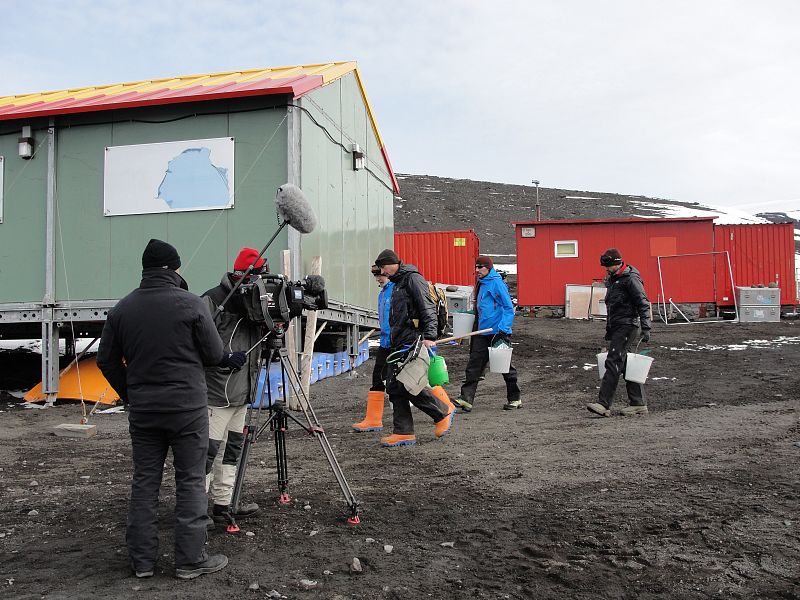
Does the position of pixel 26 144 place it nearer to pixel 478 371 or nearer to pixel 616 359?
pixel 478 371

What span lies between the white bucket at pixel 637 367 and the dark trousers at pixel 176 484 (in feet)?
18.7

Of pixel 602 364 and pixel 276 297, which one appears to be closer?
pixel 276 297

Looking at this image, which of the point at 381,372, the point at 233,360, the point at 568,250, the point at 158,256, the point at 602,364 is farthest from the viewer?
the point at 568,250

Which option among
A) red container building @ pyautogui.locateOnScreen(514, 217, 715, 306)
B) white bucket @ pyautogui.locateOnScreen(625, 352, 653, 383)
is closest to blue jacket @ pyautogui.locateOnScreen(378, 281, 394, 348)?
white bucket @ pyautogui.locateOnScreen(625, 352, 653, 383)

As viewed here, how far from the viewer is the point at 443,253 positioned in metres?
24.3

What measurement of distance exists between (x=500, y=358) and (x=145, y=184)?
579 centimetres

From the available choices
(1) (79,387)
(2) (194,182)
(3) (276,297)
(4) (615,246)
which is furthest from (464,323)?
(4) (615,246)

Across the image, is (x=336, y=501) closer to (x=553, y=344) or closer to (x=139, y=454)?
(x=139, y=454)

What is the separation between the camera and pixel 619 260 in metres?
8.47

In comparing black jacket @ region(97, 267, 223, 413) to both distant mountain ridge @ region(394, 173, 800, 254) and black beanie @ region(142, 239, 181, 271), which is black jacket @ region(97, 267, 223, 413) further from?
distant mountain ridge @ region(394, 173, 800, 254)

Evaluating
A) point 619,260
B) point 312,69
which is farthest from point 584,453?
point 312,69

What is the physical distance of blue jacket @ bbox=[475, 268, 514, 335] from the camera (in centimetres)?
930

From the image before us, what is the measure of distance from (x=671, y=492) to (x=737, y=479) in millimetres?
614

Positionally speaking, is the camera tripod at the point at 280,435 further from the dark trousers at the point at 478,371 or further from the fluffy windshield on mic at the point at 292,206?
the dark trousers at the point at 478,371
